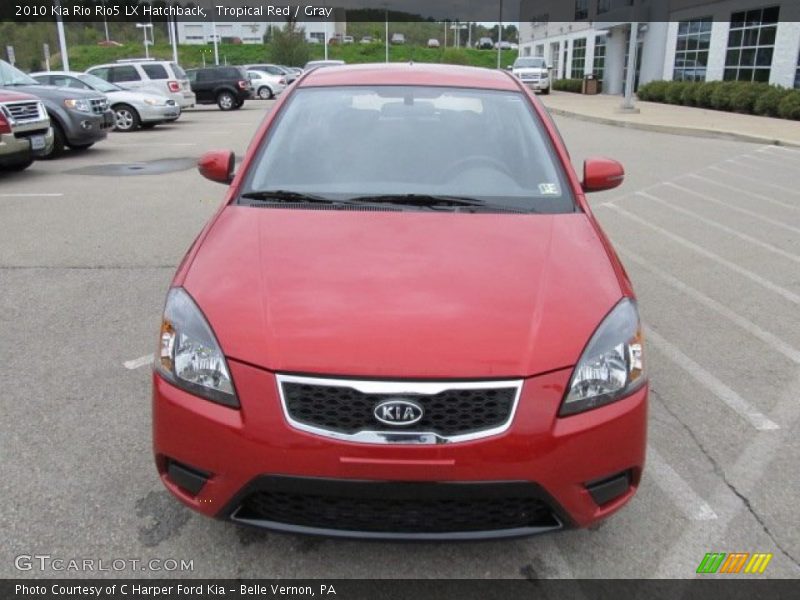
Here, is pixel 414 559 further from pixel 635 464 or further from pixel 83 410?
pixel 83 410

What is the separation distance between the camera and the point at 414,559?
8.13 feet

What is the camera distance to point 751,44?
23828mm

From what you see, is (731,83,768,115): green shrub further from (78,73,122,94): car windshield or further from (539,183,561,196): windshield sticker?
(539,183,561,196): windshield sticker

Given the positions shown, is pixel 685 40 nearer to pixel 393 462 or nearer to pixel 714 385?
pixel 714 385

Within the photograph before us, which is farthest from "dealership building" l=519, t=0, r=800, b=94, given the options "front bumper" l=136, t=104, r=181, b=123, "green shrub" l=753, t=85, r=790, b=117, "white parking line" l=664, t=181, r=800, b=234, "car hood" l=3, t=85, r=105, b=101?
"car hood" l=3, t=85, r=105, b=101

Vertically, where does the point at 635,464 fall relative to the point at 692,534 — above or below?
above

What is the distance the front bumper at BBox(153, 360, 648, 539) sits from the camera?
6.73 ft

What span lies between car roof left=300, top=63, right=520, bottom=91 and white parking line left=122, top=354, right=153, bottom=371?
1882 millimetres

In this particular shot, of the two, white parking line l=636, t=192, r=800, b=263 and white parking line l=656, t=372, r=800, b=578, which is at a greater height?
white parking line l=636, t=192, r=800, b=263

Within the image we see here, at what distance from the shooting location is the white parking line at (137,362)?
4020 millimetres

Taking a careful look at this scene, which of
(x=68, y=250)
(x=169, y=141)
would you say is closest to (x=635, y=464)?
(x=68, y=250)

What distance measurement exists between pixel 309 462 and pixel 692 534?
160cm

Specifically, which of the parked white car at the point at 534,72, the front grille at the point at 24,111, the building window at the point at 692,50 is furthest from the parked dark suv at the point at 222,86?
the building window at the point at 692,50

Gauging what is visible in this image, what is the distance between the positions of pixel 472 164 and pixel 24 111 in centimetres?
919
